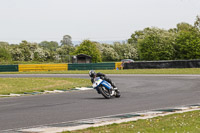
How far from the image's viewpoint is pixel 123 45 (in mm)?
129500

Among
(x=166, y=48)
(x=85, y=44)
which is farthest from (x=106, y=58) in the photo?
(x=166, y=48)

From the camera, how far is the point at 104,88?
14047mm

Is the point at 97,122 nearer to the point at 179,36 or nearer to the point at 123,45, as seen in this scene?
the point at 179,36

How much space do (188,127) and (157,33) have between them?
95.7 m

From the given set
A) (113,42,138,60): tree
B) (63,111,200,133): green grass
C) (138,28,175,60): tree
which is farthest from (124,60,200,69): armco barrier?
(113,42,138,60): tree

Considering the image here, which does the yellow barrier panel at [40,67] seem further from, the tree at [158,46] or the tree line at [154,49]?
the tree at [158,46]

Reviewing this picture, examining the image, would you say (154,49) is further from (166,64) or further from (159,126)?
(159,126)

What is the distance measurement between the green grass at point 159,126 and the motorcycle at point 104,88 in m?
5.19

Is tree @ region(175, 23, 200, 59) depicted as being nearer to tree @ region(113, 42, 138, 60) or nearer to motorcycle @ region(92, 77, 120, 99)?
tree @ region(113, 42, 138, 60)

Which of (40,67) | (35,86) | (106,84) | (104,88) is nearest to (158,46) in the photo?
(40,67)

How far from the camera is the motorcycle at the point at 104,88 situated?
1362 centimetres

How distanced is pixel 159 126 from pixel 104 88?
6691 millimetres

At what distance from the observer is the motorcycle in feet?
44.7

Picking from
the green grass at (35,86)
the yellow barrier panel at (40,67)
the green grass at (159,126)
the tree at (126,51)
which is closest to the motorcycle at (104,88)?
the green grass at (159,126)
